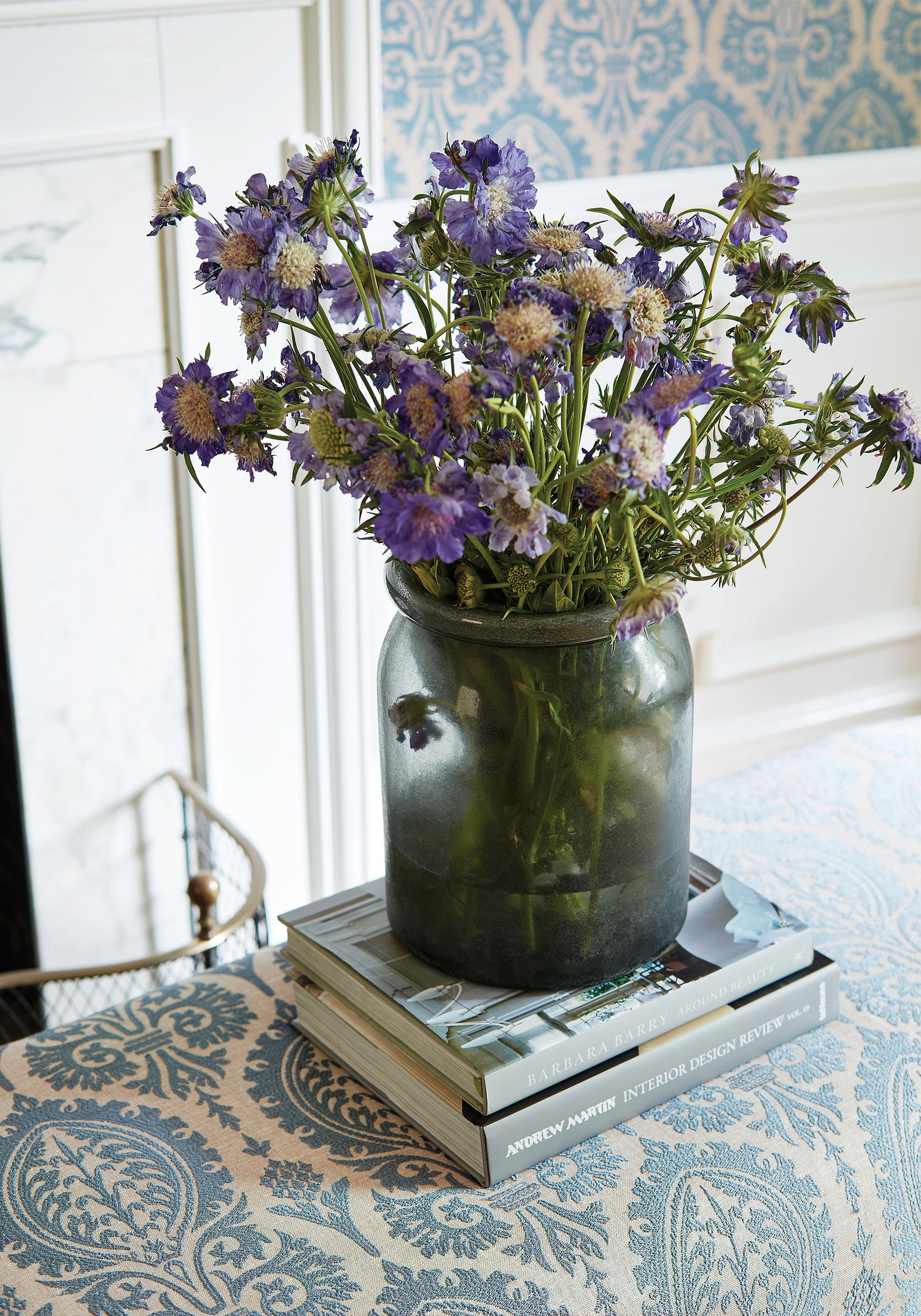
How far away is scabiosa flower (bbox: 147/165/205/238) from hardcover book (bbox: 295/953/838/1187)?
469mm

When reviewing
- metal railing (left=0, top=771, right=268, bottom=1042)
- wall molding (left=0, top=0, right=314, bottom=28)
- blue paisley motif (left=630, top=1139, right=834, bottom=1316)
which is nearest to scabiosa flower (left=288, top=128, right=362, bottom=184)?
blue paisley motif (left=630, top=1139, right=834, bottom=1316)

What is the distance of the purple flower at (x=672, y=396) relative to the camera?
1.86ft

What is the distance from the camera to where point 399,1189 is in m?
0.72

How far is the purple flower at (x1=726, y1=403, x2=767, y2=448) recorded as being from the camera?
680mm

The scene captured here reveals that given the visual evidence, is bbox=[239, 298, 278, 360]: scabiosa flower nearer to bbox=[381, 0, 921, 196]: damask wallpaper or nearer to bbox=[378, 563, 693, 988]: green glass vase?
bbox=[378, 563, 693, 988]: green glass vase

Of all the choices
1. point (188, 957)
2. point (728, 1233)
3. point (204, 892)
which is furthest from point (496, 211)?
point (188, 957)

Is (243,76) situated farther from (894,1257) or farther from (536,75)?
(894,1257)

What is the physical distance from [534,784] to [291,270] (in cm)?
29

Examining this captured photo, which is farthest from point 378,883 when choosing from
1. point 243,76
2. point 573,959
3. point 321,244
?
point 243,76

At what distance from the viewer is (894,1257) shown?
68cm

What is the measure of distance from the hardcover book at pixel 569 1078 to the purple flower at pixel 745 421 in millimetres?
347

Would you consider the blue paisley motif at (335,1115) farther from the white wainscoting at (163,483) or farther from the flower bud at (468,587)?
the white wainscoting at (163,483)

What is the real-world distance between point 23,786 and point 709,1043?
1.02 metres

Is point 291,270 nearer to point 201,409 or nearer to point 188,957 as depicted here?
point 201,409
